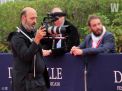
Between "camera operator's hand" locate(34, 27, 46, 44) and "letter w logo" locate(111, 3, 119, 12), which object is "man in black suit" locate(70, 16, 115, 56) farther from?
"letter w logo" locate(111, 3, 119, 12)

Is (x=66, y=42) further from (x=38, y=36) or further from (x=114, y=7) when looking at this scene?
(x=114, y=7)

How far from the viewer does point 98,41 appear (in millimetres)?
8016

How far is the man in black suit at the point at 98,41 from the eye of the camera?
311 inches

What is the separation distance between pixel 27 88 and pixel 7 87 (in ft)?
5.97

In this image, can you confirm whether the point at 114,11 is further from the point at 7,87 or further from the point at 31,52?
the point at 31,52

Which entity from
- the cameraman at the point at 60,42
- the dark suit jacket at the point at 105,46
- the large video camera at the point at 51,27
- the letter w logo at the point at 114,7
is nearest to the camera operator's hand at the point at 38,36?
the large video camera at the point at 51,27

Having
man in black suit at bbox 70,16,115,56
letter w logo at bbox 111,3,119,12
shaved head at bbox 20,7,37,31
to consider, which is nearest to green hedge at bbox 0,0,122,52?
letter w logo at bbox 111,3,119,12

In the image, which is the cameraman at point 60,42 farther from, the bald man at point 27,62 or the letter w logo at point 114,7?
the letter w logo at point 114,7

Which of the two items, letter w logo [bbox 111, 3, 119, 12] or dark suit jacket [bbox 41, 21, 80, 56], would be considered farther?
letter w logo [bbox 111, 3, 119, 12]

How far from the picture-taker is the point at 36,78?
685 cm

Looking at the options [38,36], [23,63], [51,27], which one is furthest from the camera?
[51,27]

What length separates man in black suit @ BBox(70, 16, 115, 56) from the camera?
7.89m

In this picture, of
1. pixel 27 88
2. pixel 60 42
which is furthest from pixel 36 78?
pixel 60 42

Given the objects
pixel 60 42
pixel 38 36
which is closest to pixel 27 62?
pixel 38 36
